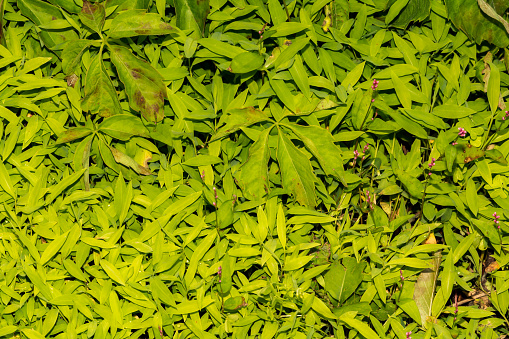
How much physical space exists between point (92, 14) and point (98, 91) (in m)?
0.36

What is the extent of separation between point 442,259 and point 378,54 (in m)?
1.07

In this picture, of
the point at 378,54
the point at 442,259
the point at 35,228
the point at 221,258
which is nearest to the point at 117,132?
the point at 35,228

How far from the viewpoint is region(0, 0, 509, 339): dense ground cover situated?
7.15 feet

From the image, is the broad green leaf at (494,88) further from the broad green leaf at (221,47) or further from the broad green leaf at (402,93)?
the broad green leaf at (221,47)

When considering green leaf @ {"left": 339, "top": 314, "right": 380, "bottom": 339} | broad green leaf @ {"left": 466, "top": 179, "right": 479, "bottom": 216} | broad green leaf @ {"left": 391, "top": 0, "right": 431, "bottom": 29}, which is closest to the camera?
green leaf @ {"left": 339, "top": 314, "right": 380, "bottom": 339}

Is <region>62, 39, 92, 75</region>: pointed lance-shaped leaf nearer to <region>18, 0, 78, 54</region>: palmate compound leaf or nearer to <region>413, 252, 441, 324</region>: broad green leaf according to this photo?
<region>18, 0, 78, 54</region>: palmate compound leaf

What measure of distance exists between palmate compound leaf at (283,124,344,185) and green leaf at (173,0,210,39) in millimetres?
671

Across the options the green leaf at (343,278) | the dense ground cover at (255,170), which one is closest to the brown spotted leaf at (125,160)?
the dense ground cover at (255,170)

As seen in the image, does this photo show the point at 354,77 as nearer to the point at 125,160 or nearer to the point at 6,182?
the point at 125,160

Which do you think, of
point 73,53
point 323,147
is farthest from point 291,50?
point 73,53

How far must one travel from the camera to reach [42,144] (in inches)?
95.0

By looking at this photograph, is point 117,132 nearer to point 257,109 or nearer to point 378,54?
point 257,109

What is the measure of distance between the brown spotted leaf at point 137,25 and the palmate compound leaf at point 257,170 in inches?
26.8

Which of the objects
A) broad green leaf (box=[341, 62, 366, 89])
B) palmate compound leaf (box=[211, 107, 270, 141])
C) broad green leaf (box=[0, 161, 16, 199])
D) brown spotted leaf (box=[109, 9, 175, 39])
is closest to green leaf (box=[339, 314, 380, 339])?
palmate compound leaf (box=[211, 107, 270, 141])
